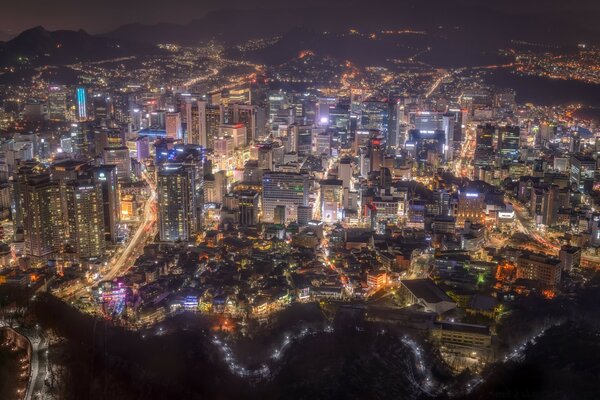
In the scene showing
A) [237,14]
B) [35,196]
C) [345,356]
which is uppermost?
[237,14]

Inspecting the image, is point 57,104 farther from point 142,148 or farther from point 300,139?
point 300,139

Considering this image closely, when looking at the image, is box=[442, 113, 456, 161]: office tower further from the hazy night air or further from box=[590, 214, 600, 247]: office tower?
box=[590, 214, 600, 247]: office tower

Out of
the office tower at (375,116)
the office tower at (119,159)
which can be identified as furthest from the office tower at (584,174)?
the office tower at (119,159)

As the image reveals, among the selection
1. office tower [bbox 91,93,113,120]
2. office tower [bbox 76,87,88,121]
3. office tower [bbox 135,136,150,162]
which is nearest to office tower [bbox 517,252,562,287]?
office tower [bbox 135,136,150,162]

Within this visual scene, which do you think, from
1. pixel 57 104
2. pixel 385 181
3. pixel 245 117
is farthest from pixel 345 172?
pixel 57 104

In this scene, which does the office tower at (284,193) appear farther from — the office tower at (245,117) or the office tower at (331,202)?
the office tower at (245,117)

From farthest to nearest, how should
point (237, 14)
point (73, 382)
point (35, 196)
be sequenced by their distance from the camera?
point (237, 14)
point (35, 196)
point (73, 382)

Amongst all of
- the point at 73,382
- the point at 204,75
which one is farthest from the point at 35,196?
the point at 204,75

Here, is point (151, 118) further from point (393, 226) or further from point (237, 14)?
point (237, 14)
